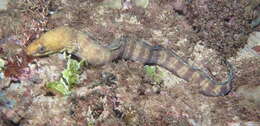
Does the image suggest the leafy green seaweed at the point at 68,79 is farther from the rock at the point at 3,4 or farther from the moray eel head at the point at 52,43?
the rock at the point at 3,4

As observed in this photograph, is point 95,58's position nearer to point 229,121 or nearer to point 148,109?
point 148,109

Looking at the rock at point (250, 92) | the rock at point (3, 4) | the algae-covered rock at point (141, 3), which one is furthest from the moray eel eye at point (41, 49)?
the rock at point (250, 92)

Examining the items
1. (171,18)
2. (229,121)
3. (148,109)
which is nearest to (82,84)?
(148,109)

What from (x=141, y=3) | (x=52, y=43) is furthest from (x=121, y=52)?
(x=141, y=3)

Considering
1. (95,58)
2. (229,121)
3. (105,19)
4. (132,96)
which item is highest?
(105,19)

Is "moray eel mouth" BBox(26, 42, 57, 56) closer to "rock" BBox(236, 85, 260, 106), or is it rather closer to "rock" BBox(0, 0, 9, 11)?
"rock" BBox(0, 0, 9, 11)

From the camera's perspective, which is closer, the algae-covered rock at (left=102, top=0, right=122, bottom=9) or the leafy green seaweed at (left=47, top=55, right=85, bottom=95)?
the leafy green seaweed at (left=47, top=55, right=85, bottom=95)

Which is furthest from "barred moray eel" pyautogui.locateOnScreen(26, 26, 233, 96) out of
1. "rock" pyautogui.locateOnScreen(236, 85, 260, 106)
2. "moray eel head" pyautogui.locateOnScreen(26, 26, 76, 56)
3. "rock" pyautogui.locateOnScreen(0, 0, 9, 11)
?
"rock" pyautogui.locateOnScreen(0, 0, 9, 11)

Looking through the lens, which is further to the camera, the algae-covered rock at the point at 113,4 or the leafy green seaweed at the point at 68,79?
the algae-covered rock at the point at 113,4
